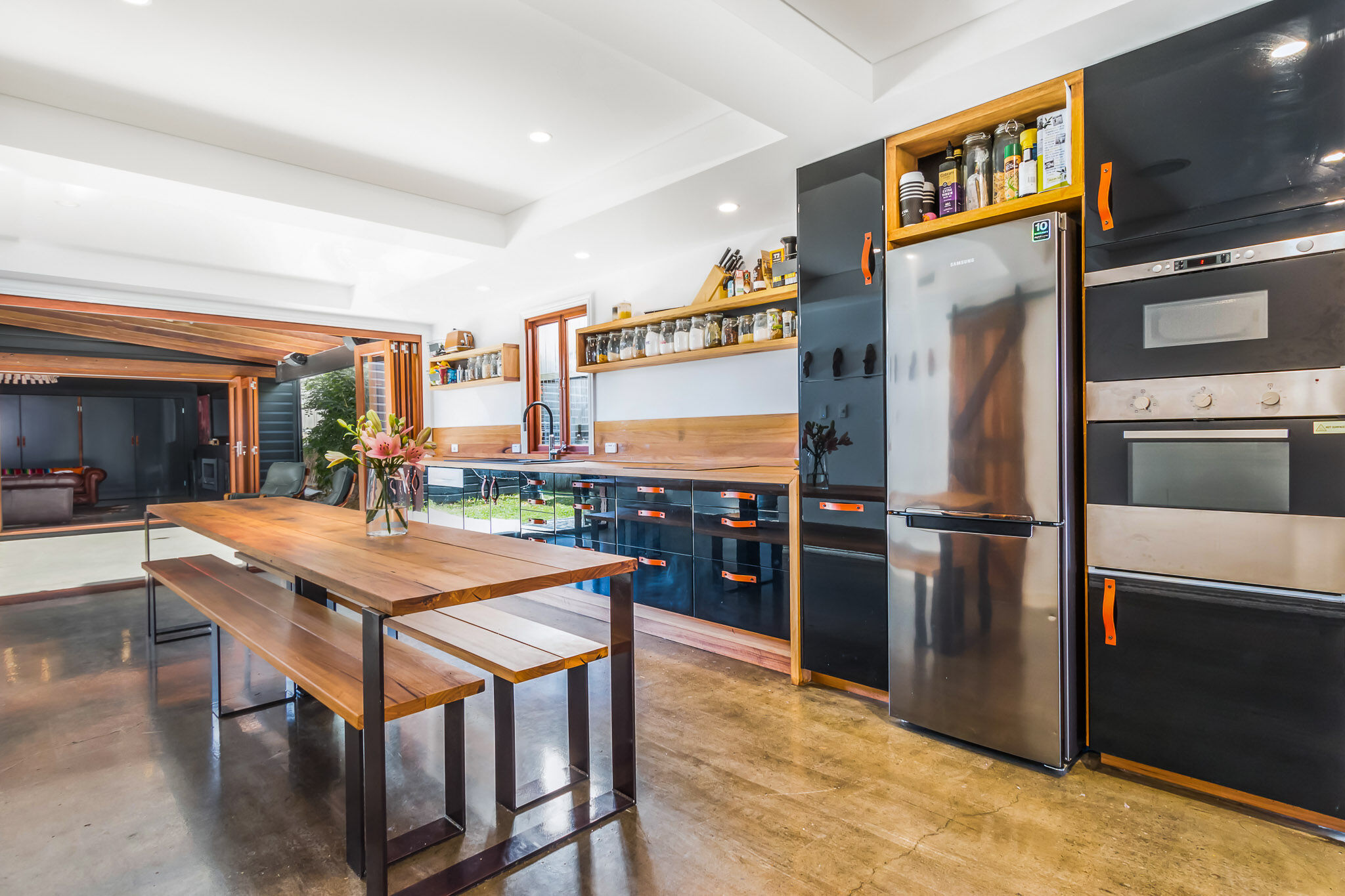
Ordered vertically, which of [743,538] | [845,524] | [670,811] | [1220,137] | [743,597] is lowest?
[670,811]

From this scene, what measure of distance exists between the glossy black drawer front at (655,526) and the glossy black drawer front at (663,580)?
4 cm

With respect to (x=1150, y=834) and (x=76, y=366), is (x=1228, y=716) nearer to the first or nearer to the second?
(x=1150, y=834)

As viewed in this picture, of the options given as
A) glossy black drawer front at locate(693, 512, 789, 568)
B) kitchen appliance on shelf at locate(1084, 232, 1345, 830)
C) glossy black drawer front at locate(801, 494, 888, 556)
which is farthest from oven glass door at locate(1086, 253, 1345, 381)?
glossy black drawer front at locate(693, 512, 789, 568)

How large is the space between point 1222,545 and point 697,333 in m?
2.79

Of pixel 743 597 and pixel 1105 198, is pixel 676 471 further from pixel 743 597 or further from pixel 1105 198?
pixel 1105 198

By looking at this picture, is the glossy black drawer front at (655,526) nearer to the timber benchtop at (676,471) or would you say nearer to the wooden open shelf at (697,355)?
the timber benchtop at (676,471)

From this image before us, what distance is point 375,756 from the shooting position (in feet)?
4.96

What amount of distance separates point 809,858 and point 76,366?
11.1 metres

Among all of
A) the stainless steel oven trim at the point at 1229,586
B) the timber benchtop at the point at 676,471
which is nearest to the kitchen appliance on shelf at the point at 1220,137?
the stainless steel oven trim at the point at 1229,586

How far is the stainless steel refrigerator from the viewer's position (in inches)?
86.8

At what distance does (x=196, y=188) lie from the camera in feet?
10.7

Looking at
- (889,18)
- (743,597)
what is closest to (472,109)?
(889,18)

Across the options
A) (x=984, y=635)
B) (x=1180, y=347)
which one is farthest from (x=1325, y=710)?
(x=1180, y=347)

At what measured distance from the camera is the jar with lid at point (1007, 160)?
2.45 metres
